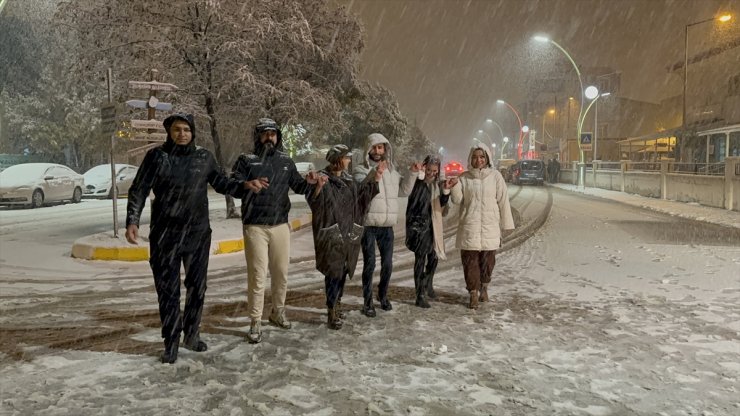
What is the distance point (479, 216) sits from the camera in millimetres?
6766

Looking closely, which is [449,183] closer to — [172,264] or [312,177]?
[312,177]

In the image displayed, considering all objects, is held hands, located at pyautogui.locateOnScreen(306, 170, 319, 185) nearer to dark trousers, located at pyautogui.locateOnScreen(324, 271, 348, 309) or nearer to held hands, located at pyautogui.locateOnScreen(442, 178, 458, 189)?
dark trousers, located at pyautogui.locateOnScreen(324, 271, 348, 309)

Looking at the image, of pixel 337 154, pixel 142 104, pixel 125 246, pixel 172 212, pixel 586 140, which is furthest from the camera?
pixel 586 140

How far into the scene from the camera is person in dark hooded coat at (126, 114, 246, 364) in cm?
490

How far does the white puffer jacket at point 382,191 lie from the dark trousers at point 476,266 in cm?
98

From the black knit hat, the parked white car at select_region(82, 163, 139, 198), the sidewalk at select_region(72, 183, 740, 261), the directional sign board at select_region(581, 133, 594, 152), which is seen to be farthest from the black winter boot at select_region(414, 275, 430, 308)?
the directional sign board at select_region(581, 133, 594, 152)

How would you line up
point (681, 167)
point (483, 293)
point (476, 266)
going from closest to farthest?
1. point (476, 266)
2. point (483, 293)
3. point (681, 167)

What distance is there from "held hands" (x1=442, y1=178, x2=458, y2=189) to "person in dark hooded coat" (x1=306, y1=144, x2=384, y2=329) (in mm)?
1111

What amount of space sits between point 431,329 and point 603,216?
1356cm

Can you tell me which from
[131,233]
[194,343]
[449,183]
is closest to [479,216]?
[449,183]

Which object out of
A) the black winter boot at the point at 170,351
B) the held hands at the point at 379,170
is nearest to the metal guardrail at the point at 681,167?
the held hands at the point at 379,170

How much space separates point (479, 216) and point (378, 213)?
1.19m

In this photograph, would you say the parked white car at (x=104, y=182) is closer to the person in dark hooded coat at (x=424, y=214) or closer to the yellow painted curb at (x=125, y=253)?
the yellow painted curb at (x=125, y=253)

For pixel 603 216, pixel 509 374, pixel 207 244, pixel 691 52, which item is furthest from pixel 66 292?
pixel 691 52
